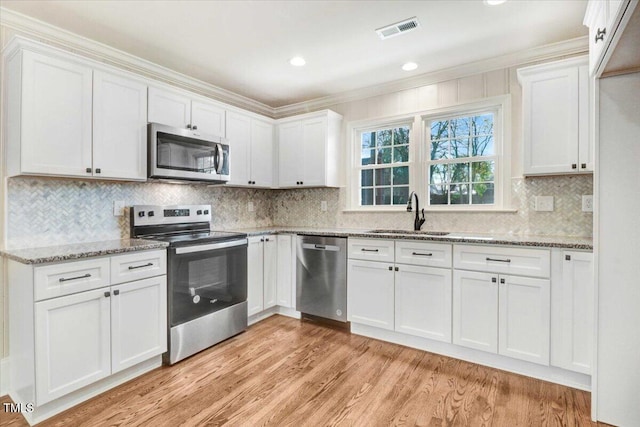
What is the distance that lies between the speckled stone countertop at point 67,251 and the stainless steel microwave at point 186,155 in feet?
2.08

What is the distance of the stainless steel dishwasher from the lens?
3152 millimetres

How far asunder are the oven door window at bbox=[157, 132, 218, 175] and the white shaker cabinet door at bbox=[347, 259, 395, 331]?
163cm

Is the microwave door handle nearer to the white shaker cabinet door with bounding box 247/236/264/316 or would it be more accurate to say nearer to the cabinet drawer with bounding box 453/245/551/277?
the white shaker cabinet door with bounding box 247/236/264/316

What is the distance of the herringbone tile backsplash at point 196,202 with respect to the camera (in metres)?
2.29

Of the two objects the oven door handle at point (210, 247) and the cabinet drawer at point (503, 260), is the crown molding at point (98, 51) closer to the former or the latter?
the oven door handle at point (210, 247)

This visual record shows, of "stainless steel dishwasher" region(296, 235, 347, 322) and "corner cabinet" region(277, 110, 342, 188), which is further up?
"corner cabinet" region(277, 110, 342, 188)

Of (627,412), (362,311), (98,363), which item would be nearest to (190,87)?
(98,363)

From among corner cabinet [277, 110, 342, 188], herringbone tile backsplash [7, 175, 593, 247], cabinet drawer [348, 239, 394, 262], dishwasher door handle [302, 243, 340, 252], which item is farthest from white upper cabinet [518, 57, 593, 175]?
corner cabinet [277, 110, 342, 188]

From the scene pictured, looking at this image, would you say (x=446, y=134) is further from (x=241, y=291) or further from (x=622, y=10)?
(x=241, y=291)

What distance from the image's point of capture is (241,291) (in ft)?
10.2

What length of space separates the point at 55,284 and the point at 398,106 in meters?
3.31

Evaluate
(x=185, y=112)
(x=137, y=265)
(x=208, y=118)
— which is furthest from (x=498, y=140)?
(x=137, y=265)

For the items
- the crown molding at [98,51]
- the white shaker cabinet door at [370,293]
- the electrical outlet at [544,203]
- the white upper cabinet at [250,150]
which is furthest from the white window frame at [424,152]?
the crown molding at [98,51]

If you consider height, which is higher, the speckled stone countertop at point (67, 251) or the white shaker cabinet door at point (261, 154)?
the white shaker cabinet door at point (261, 154)
